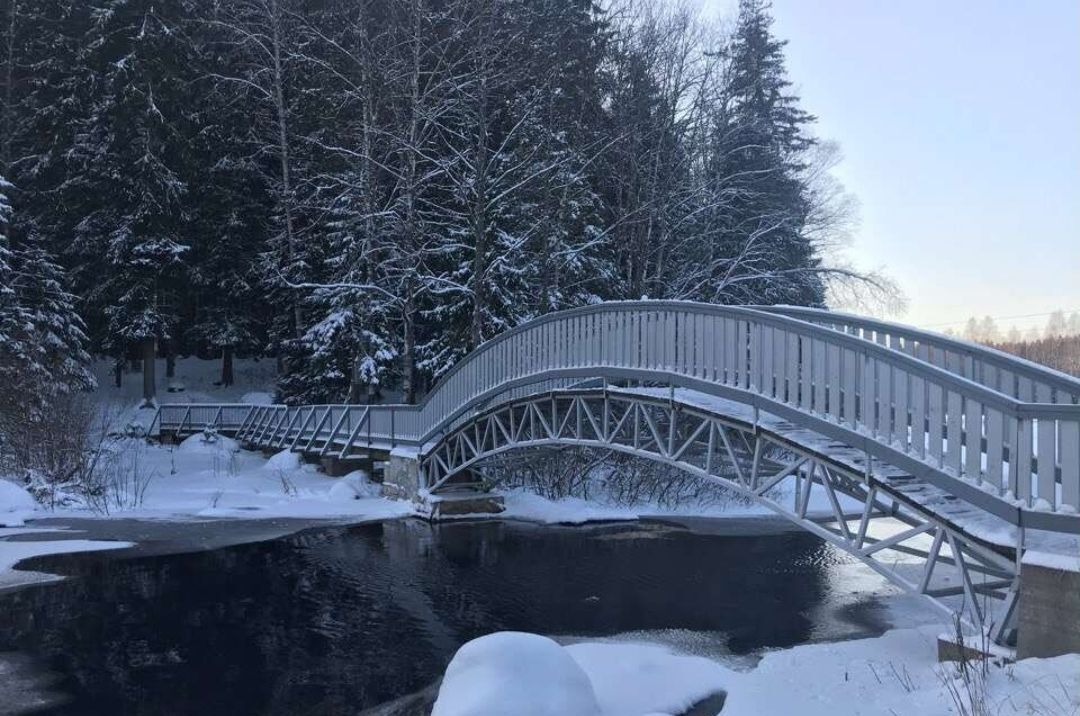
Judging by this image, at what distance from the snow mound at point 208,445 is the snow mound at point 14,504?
28.5 feet

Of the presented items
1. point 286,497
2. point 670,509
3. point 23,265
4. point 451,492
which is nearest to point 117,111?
point 23,265

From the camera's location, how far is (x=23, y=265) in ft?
88.2

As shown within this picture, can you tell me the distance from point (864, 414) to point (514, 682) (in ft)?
13.4

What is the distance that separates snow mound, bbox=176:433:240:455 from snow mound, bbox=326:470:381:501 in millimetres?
7164

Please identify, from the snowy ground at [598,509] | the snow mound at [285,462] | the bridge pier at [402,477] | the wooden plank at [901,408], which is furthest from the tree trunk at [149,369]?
the wooden plank at [901,408]

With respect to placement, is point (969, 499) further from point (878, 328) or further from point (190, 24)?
point (190, 24)

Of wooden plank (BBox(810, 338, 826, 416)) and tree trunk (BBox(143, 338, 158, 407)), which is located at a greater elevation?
tree trunk (BBox(143, 338, 158, 407))

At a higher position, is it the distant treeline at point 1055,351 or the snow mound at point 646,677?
the distant treeline at point 1055,351

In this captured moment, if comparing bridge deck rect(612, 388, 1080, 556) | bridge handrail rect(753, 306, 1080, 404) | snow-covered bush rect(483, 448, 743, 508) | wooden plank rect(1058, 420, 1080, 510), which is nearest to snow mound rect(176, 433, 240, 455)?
snow-covered bush rect(483, 448, 743, 508)

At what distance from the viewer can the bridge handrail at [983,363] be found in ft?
25.6

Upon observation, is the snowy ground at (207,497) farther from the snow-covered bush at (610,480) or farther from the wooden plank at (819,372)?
the wooden plank at (819,372)

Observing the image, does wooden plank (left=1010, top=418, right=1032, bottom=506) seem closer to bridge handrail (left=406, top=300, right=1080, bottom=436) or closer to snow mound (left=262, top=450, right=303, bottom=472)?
bridge handrail (left=406, top=300, right=1080, bottom=436)

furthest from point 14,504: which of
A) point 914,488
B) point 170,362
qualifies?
point 170,362

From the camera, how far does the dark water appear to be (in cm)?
819
